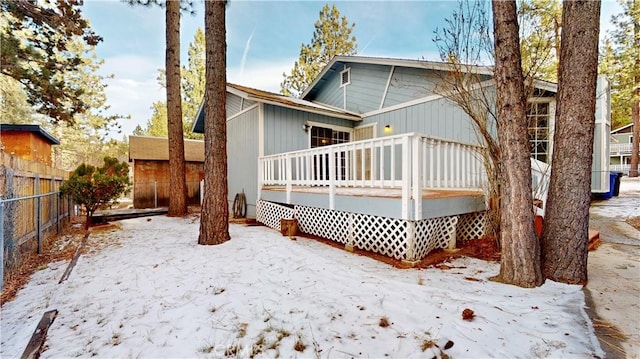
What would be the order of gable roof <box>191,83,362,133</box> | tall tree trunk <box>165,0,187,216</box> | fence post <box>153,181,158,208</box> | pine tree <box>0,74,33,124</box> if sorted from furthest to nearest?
pine tree <box>0,74,33,124</box>
fence post <box>153,181,158,208</box>
tall tree trunk <box>165,0,187,216</box>
gable roof <box>191,83,362,133</box>

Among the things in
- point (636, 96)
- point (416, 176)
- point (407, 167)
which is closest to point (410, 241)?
point (416, 176)

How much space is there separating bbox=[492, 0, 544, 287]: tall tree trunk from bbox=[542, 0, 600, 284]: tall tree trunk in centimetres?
29

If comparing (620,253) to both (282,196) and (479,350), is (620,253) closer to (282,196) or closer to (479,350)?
(479,350)

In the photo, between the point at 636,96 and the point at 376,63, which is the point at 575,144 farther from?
the point at 636,96

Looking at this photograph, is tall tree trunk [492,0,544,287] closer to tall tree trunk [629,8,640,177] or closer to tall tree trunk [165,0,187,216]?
tall tree trunk [165,0,187,216]

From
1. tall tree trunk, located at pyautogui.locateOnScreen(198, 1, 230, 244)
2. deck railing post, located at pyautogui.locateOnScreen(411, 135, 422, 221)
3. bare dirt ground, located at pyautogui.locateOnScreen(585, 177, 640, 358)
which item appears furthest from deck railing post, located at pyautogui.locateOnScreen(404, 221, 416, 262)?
tall tree trunk, located at pyautogui.locateOnScreen(198, 1, 230, 244)

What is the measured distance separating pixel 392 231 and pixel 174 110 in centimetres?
805

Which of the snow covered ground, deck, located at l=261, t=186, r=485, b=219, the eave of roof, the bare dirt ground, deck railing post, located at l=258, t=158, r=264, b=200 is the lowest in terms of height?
the snow covered ground

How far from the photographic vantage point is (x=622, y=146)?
25.2 metres

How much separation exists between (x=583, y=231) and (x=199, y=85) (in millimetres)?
21030

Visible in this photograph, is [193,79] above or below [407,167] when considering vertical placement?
above

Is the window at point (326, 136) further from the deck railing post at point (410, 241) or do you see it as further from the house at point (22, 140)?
the house at point (22, 140)

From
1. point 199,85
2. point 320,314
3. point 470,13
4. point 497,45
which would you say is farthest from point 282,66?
point 320,314

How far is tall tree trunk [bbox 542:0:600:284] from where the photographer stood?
9.68 feet
